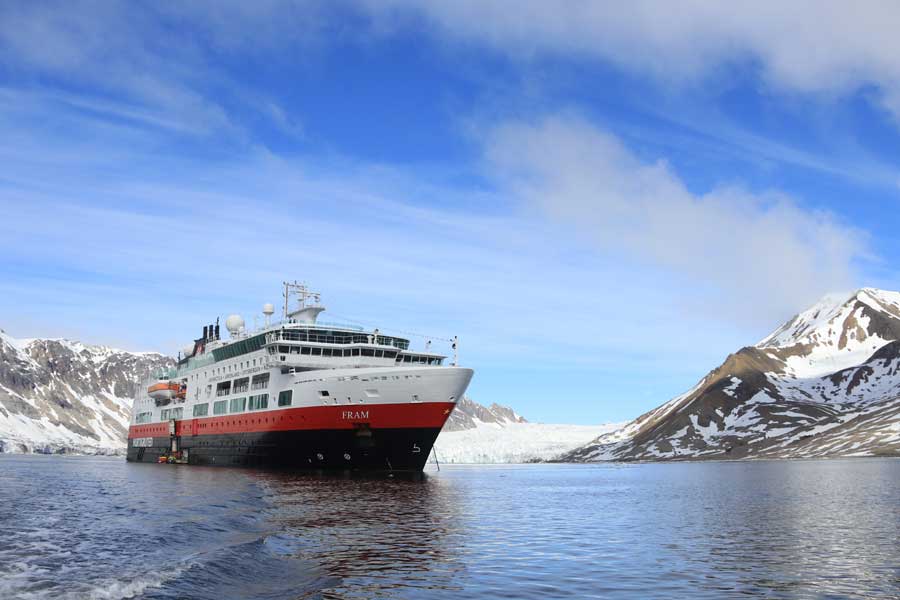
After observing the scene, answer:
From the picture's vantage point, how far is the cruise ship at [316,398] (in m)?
76.7

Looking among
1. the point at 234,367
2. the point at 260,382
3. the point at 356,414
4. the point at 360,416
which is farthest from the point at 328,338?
the point at 234,367

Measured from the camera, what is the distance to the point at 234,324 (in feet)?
381

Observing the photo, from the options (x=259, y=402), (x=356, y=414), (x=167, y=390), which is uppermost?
(x=167, y=390)

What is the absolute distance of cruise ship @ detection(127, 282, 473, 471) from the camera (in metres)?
76.7

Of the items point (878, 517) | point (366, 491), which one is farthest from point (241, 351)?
point (878, 517)

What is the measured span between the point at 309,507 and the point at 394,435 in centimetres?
3166

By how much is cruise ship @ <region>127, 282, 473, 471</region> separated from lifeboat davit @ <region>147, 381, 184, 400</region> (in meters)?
7.81

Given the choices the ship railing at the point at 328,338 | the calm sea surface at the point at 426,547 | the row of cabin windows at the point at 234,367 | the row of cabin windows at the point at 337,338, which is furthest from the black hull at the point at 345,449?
the calm sea surface at the point at 426,547

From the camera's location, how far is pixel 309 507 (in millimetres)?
45469

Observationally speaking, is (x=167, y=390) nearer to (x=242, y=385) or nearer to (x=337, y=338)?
(x=242, y=385)

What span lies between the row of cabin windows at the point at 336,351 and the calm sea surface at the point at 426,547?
30.3 m

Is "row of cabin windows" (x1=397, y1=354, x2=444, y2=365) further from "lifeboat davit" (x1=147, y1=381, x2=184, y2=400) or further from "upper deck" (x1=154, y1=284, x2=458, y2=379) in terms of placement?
"lifeboat davit" (x1=147, y1=381, x2=184, y2=400)

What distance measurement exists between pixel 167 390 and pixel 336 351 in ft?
135

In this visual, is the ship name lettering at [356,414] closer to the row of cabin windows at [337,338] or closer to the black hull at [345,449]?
the black hull at [345,449]
